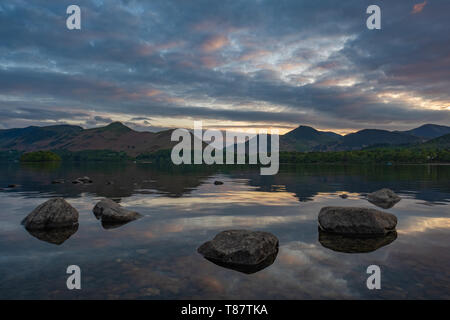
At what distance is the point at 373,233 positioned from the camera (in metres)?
18.6

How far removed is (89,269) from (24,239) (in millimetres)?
8081

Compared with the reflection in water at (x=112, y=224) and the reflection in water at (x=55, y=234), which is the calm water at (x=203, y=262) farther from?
the reflection in water at (x=112, y=224)

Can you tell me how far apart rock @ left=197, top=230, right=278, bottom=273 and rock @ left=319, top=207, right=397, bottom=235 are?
19.7ft

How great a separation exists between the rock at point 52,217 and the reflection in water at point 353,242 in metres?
18.3

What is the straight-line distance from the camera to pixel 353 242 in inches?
674

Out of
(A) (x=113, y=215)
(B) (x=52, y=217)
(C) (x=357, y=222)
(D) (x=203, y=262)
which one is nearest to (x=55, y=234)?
(B) (x=52, y=217)

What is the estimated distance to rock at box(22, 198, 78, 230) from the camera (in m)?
20.6

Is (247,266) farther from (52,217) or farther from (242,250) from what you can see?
(52,217)

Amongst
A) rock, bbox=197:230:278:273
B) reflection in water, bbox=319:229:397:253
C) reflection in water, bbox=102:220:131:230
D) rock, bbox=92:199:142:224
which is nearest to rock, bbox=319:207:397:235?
reflection in water, bbox=319:229:397:253

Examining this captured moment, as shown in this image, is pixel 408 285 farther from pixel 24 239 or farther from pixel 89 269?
pixel 24 239

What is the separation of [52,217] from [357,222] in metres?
21.7

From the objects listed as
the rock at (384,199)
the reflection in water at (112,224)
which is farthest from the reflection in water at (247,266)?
the rock at (384,199)

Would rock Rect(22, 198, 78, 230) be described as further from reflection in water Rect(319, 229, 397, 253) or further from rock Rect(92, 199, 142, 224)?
reflection in water Rect(319, 229, 397, 253)
